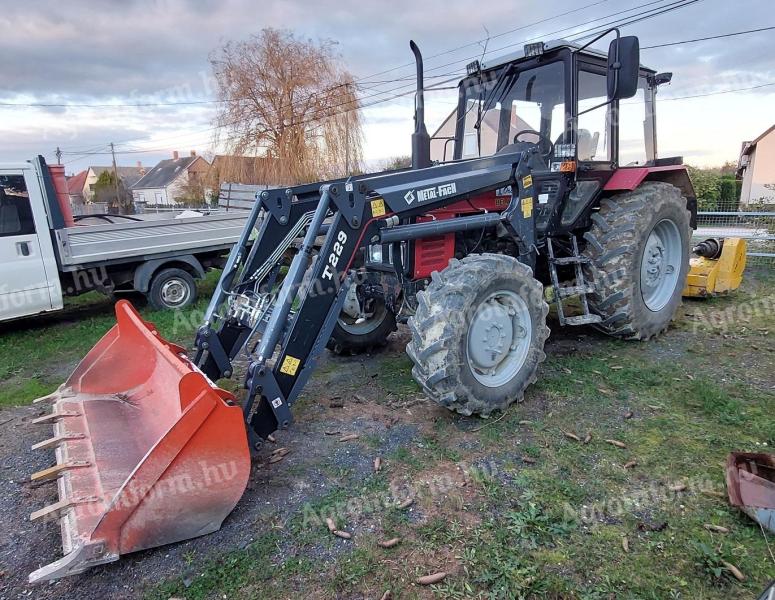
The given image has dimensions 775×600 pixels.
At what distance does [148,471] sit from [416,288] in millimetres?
2453

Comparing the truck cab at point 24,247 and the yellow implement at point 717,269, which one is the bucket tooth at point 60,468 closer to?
the truck cab at point 24,247

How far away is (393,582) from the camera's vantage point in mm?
2254

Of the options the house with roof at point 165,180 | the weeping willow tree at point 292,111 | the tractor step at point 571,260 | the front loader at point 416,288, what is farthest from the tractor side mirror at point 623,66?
the house with roof at point 165,180

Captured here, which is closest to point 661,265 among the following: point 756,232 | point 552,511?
point 552,511

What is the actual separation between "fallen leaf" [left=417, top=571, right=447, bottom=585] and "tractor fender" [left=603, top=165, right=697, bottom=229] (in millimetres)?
3931

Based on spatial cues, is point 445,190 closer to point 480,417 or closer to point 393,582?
point 480,417

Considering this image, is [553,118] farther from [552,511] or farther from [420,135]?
→ [552,511]

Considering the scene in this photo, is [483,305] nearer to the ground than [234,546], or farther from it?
farther from it

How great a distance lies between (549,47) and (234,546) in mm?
4413

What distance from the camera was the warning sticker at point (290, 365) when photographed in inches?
119

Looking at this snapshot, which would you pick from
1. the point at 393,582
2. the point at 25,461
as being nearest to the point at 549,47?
the point at 393,582

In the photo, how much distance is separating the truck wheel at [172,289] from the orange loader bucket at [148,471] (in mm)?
4503

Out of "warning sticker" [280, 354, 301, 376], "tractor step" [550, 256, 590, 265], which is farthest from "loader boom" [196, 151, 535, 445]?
"tractor step" [550, 256, 590, 265]

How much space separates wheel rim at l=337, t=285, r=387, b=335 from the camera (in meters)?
4.93
